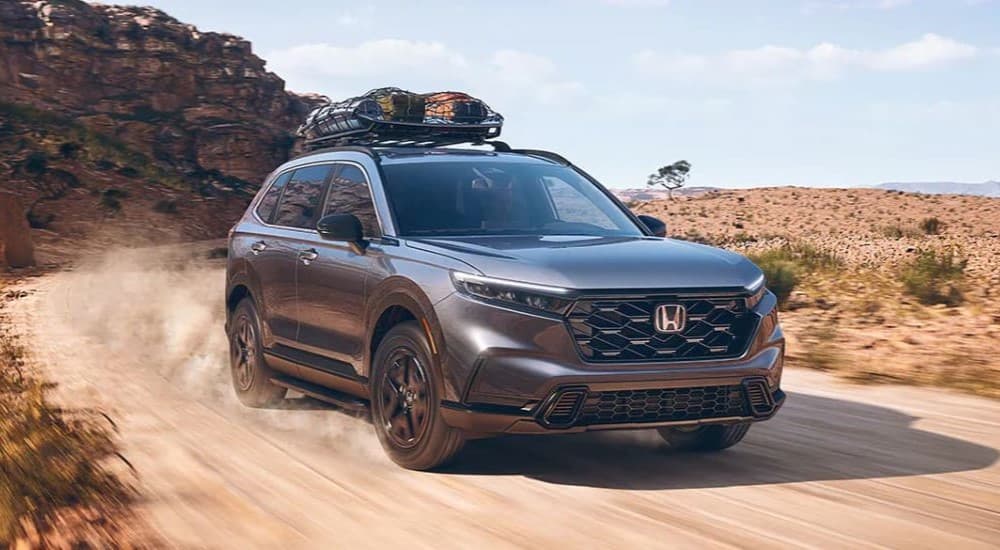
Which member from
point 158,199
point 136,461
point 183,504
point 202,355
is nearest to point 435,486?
point 183,504

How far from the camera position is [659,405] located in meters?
6.33

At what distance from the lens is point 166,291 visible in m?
21.0

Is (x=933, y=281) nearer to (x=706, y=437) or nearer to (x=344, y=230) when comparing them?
(x=706, y=437)

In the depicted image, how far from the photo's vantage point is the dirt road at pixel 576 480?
17.9ft

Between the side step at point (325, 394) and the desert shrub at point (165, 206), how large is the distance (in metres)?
40.1

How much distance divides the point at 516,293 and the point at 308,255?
94.3 inches

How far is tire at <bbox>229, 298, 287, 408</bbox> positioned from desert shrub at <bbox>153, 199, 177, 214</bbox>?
39.1 meters

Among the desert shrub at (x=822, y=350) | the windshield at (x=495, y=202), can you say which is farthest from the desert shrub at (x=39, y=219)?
the windshield at (x=495, y=202)

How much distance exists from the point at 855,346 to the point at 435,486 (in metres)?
6.72

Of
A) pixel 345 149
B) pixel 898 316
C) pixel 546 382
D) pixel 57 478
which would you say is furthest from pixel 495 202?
pixel 898 316

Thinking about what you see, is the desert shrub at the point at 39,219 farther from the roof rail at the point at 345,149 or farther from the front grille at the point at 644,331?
the front grille at the point at 644,331

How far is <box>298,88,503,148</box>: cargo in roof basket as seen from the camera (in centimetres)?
878

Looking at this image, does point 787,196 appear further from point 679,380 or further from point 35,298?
point 679,380

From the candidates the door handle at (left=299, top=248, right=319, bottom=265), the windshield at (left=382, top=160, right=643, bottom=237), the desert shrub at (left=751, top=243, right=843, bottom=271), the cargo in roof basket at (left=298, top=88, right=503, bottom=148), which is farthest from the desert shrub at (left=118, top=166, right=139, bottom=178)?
the windshield at (left=382, top=160, right=643, bottom=237)
